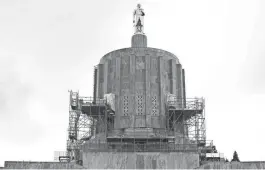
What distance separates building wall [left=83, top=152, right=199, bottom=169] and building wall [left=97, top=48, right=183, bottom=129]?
5.38 meters

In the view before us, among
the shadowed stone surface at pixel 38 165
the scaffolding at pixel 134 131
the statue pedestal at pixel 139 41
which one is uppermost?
the statue pedestal at pixel 139 41

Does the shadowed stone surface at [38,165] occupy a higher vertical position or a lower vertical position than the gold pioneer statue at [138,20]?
lower

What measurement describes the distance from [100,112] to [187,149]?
11.5 m

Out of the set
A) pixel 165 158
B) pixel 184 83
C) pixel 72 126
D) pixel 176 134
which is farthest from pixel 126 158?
pixel 184 83

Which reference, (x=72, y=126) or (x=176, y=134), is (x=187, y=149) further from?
(x=72, y=126)

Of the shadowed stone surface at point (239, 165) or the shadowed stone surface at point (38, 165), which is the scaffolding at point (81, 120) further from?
the shadowed stone surface at point (239, 165)

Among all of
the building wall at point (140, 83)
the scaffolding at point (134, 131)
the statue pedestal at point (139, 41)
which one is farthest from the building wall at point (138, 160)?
the statue pedestal at point (139, 41)

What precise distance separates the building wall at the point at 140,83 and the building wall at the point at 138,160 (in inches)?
212

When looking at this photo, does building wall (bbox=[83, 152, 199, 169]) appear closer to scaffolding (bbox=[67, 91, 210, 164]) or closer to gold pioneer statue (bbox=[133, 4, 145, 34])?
scaffolding (bbox=[67, 91, 210, 164])

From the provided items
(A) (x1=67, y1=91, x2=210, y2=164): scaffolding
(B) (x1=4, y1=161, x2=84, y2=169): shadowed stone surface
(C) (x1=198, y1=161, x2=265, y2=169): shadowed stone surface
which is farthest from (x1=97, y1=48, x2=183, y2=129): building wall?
(C) (x1=198, y1=161, x2=265, y2=169): shadowed stone surface

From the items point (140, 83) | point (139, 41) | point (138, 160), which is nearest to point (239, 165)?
point (138, 160)

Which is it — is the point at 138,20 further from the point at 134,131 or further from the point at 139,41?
the point at 134,131

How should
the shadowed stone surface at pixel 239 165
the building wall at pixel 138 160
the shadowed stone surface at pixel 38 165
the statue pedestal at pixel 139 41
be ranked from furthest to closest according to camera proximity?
the statue pedestal at pixel 139 41 < the building wall at pixel 138 160 < the shadowed stone surface at pixel 38 165 < the shadowed stone surface at pixel 239 165

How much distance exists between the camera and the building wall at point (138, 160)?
1971 inches
